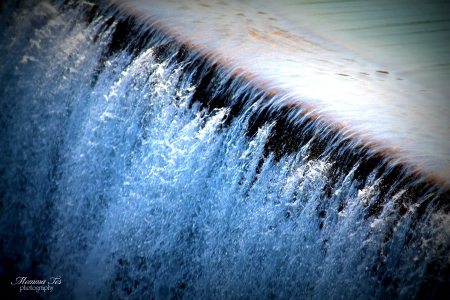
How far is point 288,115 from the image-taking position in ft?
9.97

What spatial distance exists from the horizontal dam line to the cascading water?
2 centimetres

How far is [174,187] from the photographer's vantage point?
3465 mm

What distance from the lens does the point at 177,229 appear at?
346cm

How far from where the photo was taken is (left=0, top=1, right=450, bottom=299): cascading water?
8.71 feet

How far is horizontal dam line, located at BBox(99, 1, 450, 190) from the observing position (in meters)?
2.67

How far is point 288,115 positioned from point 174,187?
1115 mm

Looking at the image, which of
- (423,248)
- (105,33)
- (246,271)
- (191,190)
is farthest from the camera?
(105,33)

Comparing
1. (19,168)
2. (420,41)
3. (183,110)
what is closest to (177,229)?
(183,110)

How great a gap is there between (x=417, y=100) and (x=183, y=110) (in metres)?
1.89

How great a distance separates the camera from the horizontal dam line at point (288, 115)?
2674 mm

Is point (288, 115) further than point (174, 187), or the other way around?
point (174, 187)

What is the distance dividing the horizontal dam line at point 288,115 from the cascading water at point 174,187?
0.6 inches

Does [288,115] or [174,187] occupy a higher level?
[288,115]

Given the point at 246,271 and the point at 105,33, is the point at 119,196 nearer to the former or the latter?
the point at 246,271
